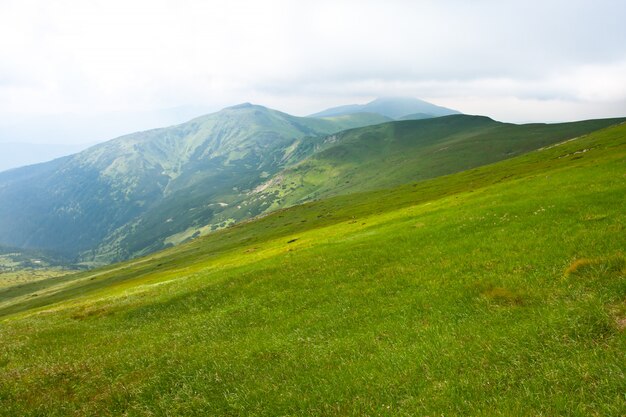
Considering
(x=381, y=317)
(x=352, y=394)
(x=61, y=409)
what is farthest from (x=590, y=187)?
(x=61, y=409)

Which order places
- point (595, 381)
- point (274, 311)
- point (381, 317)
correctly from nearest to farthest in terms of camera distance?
1. point (595, 381)
2. point (381, 317)
3. point (274, 311)

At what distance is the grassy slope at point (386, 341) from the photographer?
11570mm

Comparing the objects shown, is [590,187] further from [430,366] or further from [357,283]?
[430,366]

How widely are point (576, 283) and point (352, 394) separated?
11443 millimetres

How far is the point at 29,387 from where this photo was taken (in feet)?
55.1

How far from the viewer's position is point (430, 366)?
13141 millimetres

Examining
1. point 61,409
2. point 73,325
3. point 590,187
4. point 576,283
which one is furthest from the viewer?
point 590,187

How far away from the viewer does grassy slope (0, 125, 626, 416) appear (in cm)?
1157

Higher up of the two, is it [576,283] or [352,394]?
[576,283]

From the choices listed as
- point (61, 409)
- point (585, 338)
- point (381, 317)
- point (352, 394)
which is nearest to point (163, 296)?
point (61, 409)

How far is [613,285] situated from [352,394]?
11.7 m

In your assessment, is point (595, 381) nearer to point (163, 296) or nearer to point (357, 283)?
point (357, 283)

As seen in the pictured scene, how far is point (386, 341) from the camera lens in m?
15.9

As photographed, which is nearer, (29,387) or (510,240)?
(29,387)
